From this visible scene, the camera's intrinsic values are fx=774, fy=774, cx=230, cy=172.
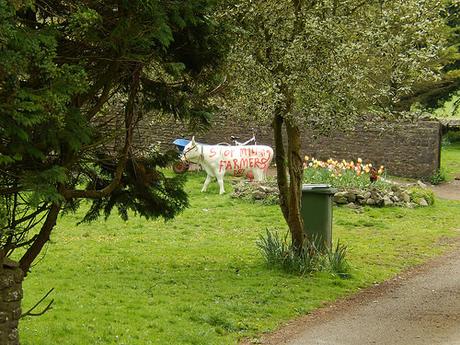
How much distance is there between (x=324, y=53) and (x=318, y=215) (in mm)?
3804

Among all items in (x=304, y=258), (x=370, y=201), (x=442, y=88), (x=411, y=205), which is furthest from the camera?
(x=442, y=88)

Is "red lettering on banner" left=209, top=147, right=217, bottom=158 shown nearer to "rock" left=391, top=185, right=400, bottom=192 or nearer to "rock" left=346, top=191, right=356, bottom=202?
"rock" left=346, top=191, right=356, bottom=202

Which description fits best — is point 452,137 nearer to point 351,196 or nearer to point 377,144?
point 377,144

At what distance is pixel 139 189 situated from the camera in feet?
32.7

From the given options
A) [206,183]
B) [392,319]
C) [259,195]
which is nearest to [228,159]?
[206,183]

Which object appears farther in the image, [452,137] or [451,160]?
[452,137]

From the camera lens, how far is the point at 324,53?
35.7ft

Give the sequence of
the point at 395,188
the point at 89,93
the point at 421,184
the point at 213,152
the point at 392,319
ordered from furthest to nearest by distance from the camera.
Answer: the point at 421,184
the point at 213,152
the point at 395,188
the point at 392,319
the point at 89,93

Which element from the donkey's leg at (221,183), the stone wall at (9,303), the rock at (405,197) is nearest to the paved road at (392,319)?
the stone wall at (9,303)

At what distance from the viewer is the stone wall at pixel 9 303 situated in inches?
299

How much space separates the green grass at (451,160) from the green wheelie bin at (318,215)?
53.7 ft

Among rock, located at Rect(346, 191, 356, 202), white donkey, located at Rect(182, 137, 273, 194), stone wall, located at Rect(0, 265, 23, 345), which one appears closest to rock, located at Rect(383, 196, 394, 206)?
rock, located at Rect(346, 191, 356, 202)

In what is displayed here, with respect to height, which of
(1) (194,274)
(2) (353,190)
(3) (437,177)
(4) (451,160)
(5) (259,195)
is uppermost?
(4) (451,160)

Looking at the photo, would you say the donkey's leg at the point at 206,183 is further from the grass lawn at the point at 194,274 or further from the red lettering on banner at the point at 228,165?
the grass lawn at the point at 194,274
